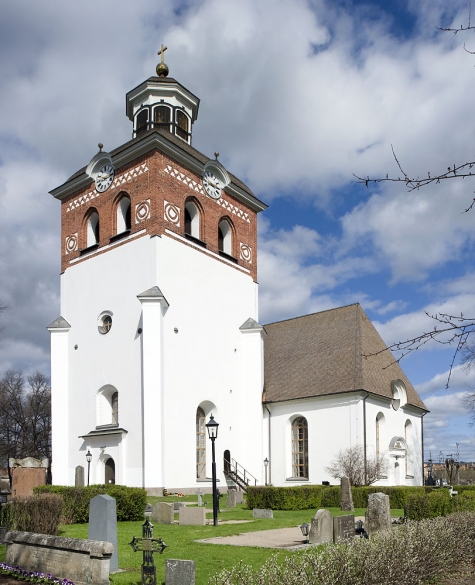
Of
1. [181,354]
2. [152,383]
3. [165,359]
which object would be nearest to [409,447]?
[181,354]

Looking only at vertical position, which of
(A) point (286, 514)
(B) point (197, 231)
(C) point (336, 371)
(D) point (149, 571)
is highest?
(B) point (197, 231)

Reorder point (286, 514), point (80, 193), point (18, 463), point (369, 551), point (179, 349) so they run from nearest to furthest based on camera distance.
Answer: point (369, 551) → point (286, 514) → point (18, 463) → point (179, 349) → point (80, 193)

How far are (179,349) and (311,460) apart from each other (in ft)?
28.3

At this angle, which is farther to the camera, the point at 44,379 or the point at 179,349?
the point at 44,379

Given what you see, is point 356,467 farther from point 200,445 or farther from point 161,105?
point 161,105

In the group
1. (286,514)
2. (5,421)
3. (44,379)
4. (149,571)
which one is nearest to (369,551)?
(149,571)

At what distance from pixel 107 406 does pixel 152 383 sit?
12.4 feet

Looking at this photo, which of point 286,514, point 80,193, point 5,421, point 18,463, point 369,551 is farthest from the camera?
point 5,421

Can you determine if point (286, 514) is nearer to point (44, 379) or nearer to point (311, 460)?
point (311, 460)

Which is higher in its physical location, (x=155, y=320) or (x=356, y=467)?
(x=155, y=320)

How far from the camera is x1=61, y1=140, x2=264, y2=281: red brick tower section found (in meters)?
28.6

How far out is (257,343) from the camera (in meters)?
31.6

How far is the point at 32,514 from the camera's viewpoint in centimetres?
1386

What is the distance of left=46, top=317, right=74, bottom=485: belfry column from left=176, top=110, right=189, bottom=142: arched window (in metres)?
11.8
